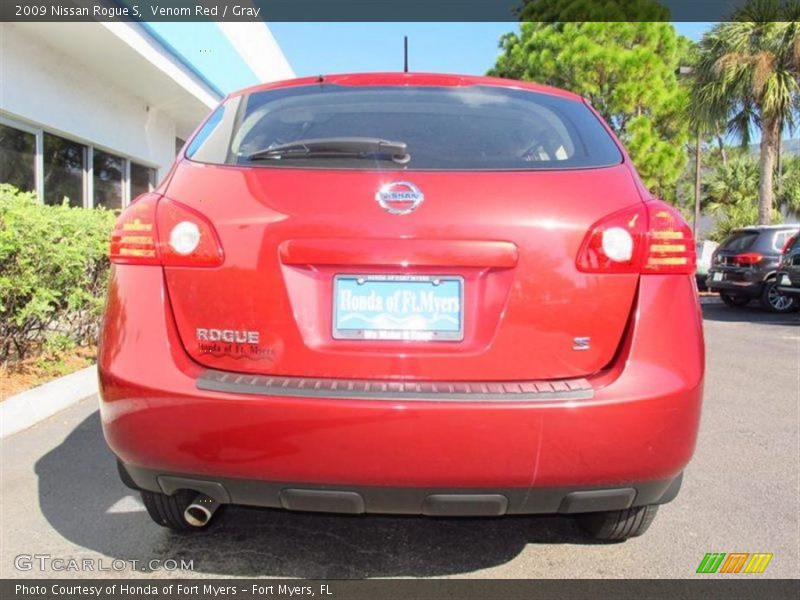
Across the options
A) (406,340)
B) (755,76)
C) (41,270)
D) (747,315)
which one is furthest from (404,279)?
(755,76)

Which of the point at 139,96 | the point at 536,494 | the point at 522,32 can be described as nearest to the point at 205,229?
the point at 536,494

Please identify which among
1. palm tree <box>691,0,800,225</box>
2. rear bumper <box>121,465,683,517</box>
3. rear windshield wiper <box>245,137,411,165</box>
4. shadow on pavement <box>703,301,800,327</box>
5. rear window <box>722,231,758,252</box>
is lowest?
rear bumper <box>121,465,683,517</box>

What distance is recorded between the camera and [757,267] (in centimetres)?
1250

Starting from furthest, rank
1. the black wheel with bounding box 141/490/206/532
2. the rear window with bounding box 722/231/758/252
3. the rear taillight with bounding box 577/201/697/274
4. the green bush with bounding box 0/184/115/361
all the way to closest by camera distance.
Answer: the rear window with bounding box 722/231/758/252 → the green bush with bounding box 0/184/115/361 → the black wheel with bounding box 141/490/206/532 → the rear taillight with bounding box 577/201/697/274

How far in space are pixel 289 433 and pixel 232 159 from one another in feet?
3.01

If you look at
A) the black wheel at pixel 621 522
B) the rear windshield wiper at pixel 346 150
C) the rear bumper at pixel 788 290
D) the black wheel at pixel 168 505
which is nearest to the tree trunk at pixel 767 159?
the rear bumper at pixel 788 290

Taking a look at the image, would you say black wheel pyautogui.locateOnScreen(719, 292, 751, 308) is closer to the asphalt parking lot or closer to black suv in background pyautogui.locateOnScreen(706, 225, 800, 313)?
black suv in background pyautogui.locateOnScreen(706, 225, 800, 313)

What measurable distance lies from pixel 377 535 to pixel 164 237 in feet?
4.84

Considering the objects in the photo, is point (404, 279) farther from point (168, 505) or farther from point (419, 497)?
point (168, 505)

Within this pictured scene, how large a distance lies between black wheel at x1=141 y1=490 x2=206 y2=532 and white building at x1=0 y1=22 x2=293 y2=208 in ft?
23.6

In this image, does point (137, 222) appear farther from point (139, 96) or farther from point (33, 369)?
point (139, 96)

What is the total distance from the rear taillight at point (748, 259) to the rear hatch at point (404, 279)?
11986 mm

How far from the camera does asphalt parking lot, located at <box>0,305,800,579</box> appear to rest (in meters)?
2.51

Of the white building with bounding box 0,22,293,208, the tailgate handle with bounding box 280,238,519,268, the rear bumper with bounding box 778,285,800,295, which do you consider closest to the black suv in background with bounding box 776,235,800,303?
the rear bumper with bounding box 778,285,800,295
